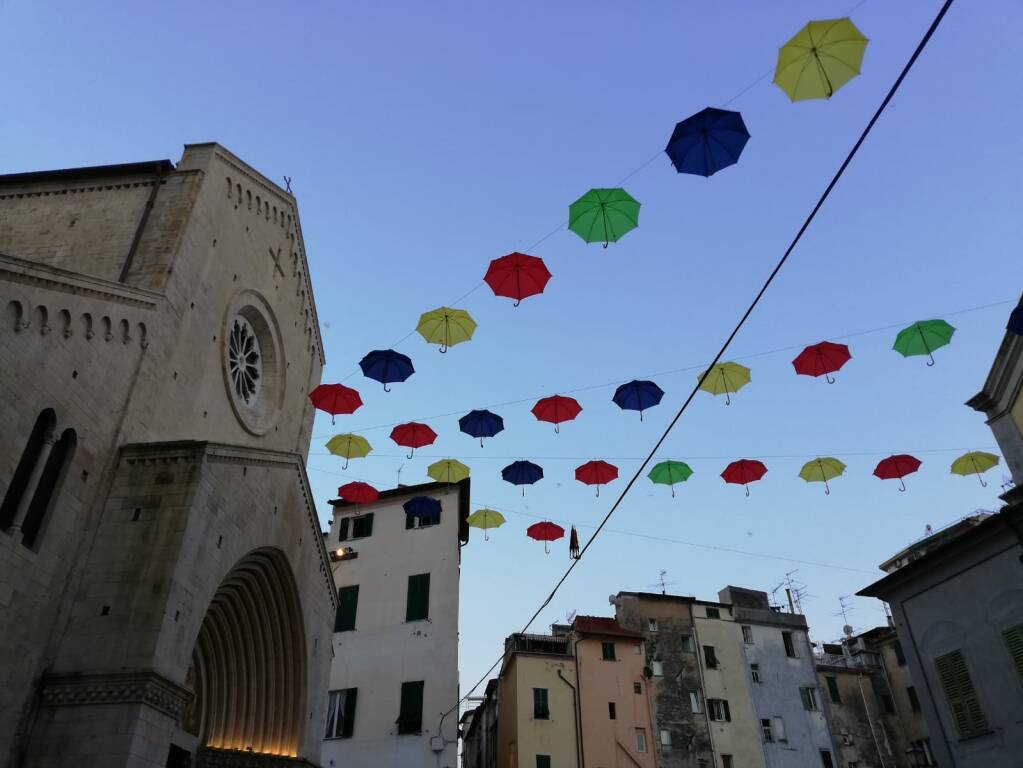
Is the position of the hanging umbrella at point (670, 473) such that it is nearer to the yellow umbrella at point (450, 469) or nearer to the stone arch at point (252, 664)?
the yellow umbrella at point (450, 469)

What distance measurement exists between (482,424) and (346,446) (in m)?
4.05

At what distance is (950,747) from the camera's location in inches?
688

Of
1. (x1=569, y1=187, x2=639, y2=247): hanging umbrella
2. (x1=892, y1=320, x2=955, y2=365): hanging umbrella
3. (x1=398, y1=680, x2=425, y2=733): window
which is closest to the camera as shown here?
(x1=569, y1=187, x2=639, y2=247): hanging umbrella

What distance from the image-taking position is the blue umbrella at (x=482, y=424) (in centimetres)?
1758

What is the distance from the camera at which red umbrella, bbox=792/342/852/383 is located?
50.5 feet

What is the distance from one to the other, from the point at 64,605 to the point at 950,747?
18.4 metres

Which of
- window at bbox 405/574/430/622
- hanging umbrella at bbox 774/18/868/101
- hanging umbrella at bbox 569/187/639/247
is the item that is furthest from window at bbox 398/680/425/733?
hanging umbrella at bbox 774/18/868/101

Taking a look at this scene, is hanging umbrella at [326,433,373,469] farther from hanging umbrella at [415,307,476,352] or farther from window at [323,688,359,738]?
window at [323,688,359,738]

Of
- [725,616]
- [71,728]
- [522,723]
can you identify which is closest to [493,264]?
[71,728]

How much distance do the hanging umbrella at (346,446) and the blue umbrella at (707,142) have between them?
1145cm

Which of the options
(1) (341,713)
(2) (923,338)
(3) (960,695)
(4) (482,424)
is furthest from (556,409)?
(1) (341,713)

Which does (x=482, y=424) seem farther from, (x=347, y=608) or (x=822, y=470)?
(x=347, y=608)

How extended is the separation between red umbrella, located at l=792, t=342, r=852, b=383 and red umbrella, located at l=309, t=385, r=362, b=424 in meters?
9.83

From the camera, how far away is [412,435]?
60.3 ft
